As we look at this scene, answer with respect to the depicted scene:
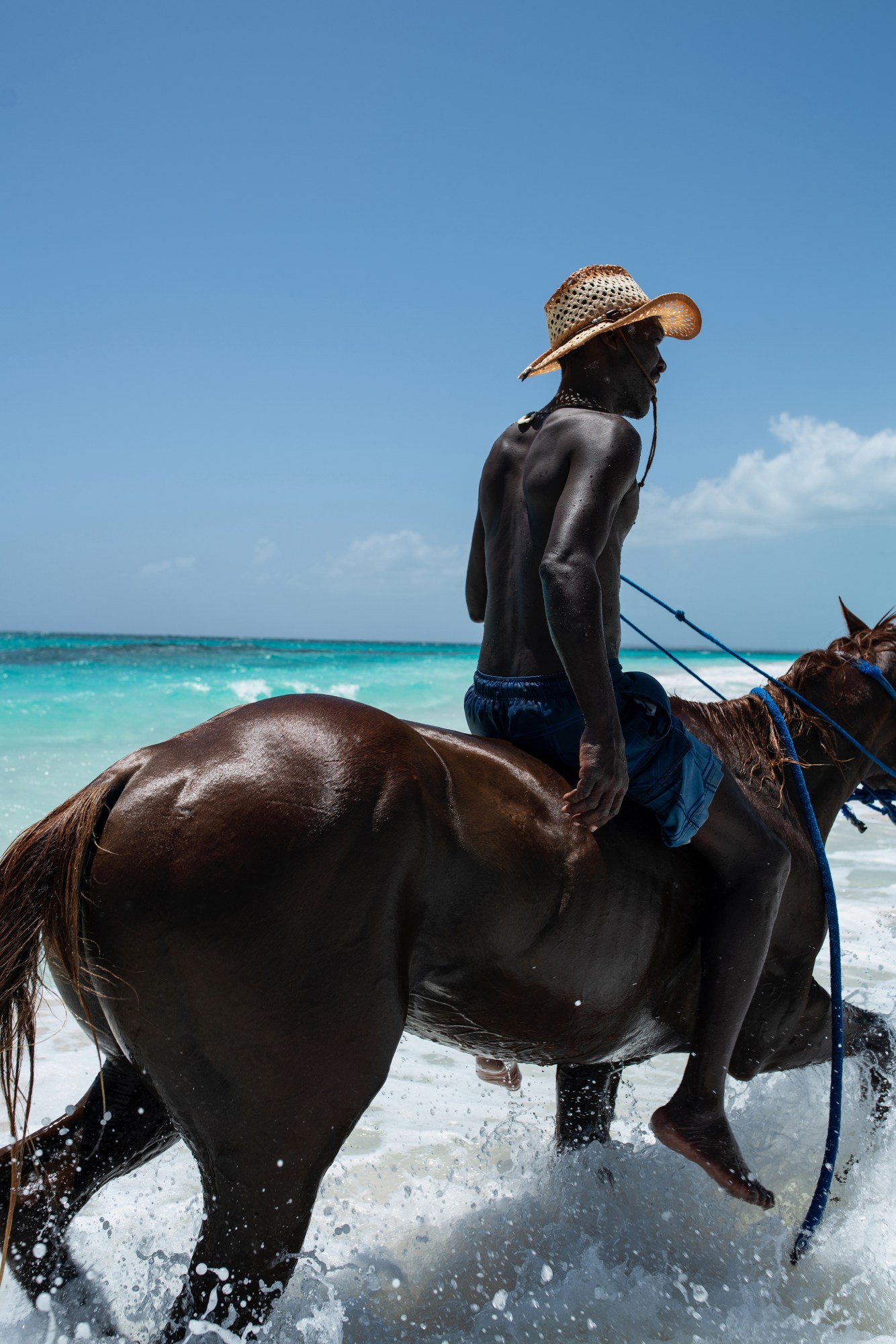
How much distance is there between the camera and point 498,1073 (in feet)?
10.2

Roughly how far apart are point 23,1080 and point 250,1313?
2.31 metres

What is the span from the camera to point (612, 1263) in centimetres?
261

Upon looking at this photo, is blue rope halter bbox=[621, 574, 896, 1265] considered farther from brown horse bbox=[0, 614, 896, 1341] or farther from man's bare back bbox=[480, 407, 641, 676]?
brown horse bbox=[0, 614, 896, 1341]

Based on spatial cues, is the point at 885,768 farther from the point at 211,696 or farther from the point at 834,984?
the point at 211,696

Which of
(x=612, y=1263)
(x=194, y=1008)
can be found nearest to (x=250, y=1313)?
(x=194, y=1008)

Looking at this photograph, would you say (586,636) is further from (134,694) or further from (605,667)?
(134,694)

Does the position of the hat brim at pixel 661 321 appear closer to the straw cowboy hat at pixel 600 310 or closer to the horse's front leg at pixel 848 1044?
the straw cowboy hat at pixel 600 310

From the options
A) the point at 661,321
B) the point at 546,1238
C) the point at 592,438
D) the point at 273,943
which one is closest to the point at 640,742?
the point at 592,438

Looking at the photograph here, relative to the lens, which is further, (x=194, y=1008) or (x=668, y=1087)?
(x=668, y=1087)

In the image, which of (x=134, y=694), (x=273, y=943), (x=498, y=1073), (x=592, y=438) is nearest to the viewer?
(x=273, y=943)

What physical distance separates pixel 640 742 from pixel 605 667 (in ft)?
0.94

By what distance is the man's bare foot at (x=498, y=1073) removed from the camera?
10.1 ft

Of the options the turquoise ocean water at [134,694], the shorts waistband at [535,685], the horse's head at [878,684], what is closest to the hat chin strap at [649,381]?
the shorts waistband at [535,685]

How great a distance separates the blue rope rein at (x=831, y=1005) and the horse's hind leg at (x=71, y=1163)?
165 cm
